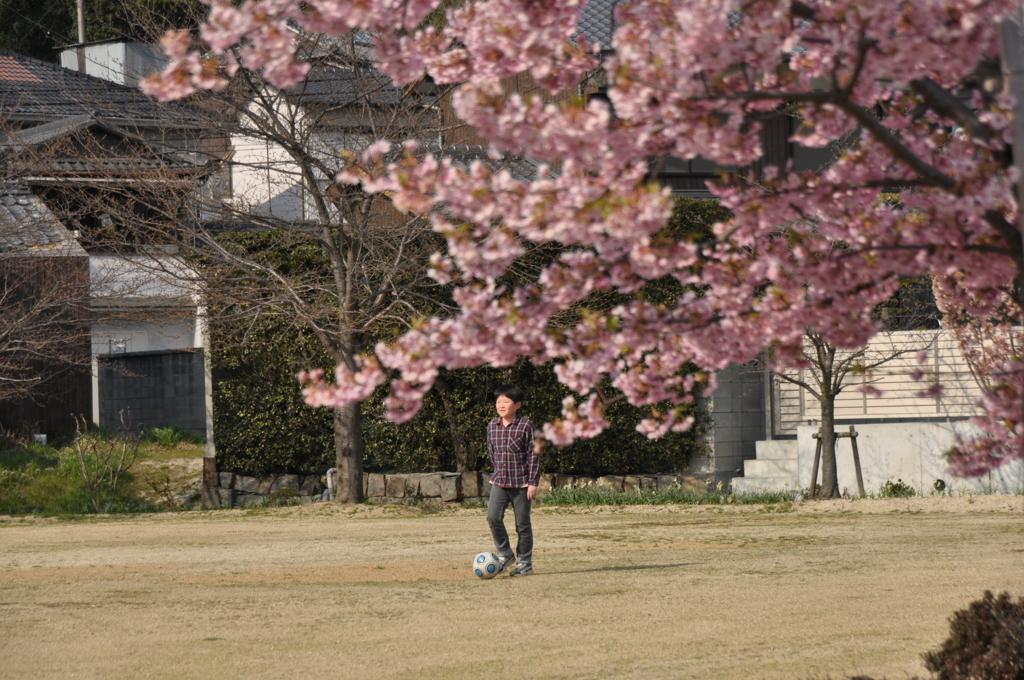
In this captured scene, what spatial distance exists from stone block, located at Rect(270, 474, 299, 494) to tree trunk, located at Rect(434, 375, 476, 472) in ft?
8.57

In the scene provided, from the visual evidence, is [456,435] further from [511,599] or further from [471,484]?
[511,599]

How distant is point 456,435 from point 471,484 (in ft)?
2.48

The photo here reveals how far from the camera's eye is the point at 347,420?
15.4 meters

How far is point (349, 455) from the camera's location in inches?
607

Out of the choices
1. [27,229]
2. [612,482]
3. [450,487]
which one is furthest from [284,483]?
[27,229]

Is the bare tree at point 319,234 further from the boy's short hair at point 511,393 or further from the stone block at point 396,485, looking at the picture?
the boy's short hair at point 511,393

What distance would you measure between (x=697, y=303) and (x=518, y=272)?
11.0 m

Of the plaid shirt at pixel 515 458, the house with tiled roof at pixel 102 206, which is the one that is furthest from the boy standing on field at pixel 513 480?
the house with tiled roof at pixel 102 206

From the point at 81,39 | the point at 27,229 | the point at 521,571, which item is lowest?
the point at 521,571

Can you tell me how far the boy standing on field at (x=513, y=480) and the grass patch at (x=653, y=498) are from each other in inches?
232

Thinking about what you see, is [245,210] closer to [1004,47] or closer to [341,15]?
[341,15]

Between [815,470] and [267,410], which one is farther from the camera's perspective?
[267,410]

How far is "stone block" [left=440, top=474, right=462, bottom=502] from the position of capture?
51.6 feet

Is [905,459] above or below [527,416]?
below
